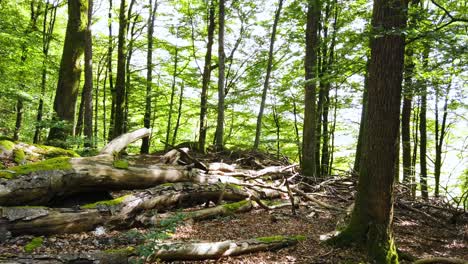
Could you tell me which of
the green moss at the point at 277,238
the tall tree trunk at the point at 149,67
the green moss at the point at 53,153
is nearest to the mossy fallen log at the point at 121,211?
the green moss at the point at 277,238

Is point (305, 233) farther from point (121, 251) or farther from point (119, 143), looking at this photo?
point (119, 143)

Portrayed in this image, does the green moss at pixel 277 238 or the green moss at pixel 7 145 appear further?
the green moss at pixel 7 145

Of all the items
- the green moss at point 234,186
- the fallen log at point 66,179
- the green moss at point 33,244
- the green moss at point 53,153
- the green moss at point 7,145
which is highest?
the green moss at point 7,145

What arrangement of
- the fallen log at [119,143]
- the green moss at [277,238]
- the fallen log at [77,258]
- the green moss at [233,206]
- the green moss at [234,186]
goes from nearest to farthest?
1. the fallen log at [77,258]
2. the green moss at [277,238]
3. the fallen log at [119,143]
4. the green moss at [233,206]
5. the green moss at [234,186]

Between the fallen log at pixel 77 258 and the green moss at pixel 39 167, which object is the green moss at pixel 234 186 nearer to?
the green moss at pixel 39 167

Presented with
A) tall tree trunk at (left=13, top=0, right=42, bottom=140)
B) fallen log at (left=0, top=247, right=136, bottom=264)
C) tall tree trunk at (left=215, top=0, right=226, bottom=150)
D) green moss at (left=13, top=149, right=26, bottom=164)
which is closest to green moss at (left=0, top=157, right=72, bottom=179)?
fallen log at (left=0, top=247, right=136, bottom=264)

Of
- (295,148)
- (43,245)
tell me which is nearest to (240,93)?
(295,148)

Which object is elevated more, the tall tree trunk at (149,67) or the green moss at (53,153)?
the tall tree trunk at (149,67)

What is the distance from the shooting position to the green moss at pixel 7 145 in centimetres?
679

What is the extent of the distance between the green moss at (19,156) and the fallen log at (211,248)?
4280 millimetres

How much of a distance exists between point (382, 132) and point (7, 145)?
7.55 m

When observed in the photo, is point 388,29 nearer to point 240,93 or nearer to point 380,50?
point 380,50

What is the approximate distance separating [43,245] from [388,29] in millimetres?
5558

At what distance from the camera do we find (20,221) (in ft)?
13.7
